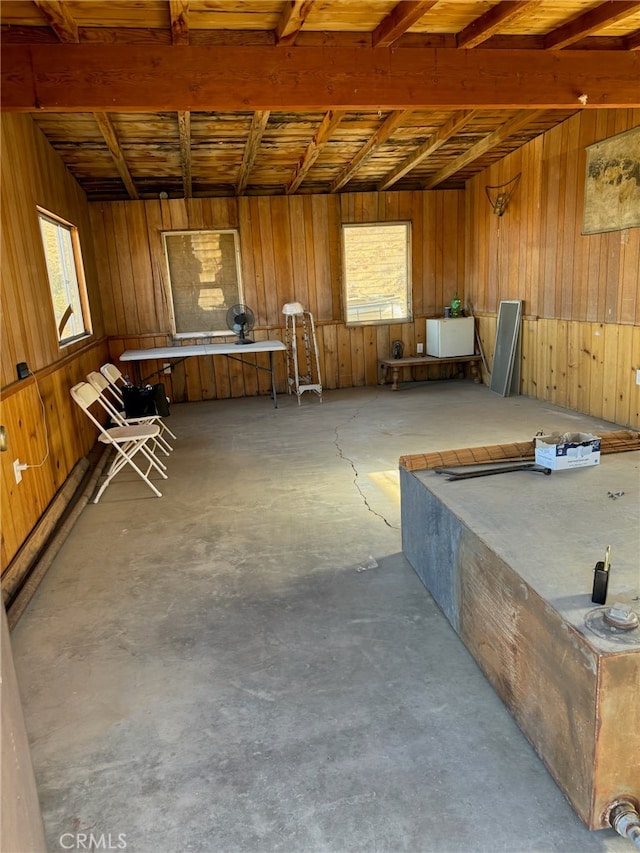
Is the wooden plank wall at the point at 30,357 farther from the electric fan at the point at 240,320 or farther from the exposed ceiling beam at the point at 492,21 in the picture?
the exposed ceiling beam at the point at 492,21

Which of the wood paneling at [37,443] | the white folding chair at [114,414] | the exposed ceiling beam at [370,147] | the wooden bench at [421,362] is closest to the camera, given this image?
the wood paneling at [37,443]

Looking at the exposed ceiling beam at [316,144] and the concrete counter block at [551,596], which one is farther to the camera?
the exposed ceiling beam at [316,144]

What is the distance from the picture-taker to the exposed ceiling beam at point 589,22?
332cm

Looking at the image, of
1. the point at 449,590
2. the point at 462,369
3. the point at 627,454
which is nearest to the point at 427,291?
the point at 462,369

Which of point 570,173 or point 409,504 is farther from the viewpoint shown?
point 570,173

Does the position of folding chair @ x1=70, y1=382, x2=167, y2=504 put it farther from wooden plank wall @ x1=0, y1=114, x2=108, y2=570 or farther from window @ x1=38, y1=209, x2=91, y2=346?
window @ x1=38, y1=209, x2=91, y2=346

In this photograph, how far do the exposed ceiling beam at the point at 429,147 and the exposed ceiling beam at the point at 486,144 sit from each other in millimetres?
467

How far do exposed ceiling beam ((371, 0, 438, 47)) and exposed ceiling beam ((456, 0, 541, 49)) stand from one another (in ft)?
1.59

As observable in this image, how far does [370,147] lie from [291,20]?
2970 millimetres

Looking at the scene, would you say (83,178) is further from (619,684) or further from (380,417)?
(619,684)

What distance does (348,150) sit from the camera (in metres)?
6.22

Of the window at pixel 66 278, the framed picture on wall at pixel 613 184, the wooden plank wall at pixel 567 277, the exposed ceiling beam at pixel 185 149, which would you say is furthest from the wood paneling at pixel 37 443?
the framed picture on wall at pixel 613 184

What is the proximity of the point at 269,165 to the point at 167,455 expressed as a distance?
3643 millimetres

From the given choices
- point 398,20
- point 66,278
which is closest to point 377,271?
point 66,278
